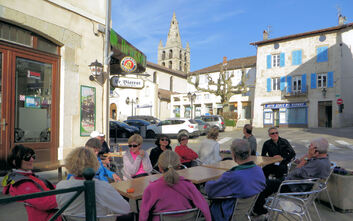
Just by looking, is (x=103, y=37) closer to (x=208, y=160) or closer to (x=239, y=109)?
(x=208, y=160)

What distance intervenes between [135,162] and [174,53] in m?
61.0

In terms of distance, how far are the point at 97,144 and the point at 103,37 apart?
16.1 feet

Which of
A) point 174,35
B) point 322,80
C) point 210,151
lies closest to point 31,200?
point 210,151

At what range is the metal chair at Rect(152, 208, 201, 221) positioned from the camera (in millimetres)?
2227

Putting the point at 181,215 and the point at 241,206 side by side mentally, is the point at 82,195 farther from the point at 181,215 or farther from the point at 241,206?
the point at 241,206

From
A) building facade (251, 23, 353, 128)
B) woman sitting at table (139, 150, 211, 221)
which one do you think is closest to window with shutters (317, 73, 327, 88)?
building facade (251, 23, 353, 128)

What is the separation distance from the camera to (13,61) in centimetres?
588

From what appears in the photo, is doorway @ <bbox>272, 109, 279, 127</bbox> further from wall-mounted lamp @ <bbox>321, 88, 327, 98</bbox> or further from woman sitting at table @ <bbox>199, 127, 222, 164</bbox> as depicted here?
woman sitting at table @ <bbox>199, 127, 222, 164</bbox>

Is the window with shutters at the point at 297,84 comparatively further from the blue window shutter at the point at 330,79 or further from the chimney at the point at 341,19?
the chimney at the point at 341,19

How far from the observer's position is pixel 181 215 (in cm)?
229

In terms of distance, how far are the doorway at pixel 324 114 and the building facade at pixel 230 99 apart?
7592 millimetres

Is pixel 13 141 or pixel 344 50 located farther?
pixel 344 50

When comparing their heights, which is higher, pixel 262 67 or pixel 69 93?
pixel 262 67

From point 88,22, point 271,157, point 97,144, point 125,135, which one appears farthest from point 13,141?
point 125,135
